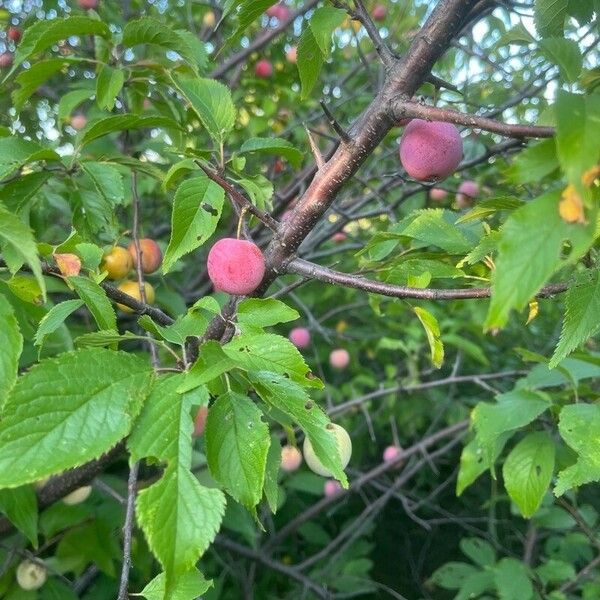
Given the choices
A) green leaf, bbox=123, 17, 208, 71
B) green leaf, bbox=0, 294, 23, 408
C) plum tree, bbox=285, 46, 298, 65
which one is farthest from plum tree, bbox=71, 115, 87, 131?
green leaf, bbox=0, 294, 23, 408

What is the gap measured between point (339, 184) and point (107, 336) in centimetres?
35

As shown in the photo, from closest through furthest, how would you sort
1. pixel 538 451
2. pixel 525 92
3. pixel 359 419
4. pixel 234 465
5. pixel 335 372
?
pixel 234 465, pixel 538 451, pixel 525 92, pixel 359 419, pixel 335 372

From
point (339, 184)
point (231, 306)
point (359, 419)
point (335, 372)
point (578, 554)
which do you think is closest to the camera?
point (339, 184)

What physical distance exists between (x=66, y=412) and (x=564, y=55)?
63 centimetres

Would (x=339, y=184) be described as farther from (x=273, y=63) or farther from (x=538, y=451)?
(x=273, y=63)

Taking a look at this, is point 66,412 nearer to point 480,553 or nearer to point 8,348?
point 8,348

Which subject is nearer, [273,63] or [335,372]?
[273,63]

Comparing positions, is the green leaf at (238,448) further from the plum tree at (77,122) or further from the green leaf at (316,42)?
the plum tree at (77,122)

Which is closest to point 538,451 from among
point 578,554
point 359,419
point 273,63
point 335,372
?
point 578,554

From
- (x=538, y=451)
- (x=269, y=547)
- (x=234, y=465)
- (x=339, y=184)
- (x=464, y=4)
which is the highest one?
(x=464, y=4)

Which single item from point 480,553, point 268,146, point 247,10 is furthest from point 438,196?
point 247,10

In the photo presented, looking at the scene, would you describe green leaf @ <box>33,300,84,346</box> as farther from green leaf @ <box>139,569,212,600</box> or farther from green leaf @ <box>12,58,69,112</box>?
green leaf @ <box>12,58,69,112</box>

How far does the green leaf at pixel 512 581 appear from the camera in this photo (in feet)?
4.95

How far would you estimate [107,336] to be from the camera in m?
0.72
